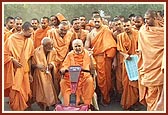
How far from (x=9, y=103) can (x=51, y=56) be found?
825 millimetres

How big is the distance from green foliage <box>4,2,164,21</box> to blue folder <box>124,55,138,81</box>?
598 millimetres

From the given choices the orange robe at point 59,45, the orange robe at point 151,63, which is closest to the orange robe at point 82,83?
the orange robe at point 59,45

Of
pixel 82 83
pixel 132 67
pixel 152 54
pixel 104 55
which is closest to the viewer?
pixel 152 54

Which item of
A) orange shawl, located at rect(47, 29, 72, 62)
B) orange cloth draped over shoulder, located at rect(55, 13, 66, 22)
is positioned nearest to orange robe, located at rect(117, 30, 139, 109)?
orange shawl, located at rect(47, 29, 72, 62)

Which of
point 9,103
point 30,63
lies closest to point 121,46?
point 30,63

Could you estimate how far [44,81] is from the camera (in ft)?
20.7

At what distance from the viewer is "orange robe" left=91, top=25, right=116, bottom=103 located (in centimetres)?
640

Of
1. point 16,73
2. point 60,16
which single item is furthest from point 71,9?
point 16,73

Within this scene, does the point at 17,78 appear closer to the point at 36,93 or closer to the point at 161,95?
the point at 36,93

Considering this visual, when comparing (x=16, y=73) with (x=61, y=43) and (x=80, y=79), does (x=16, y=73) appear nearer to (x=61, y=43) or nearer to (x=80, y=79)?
(x=61, y=43)

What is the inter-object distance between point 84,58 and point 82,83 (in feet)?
1.06

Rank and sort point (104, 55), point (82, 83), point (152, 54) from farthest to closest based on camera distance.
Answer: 1. point (104, 55)
2. point (82, 83)
3. point (152, 54)

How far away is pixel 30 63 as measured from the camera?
6320 mm

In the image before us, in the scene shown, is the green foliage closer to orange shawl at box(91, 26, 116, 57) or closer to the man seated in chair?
orange shawl at box(91, 26, 116, 57)
